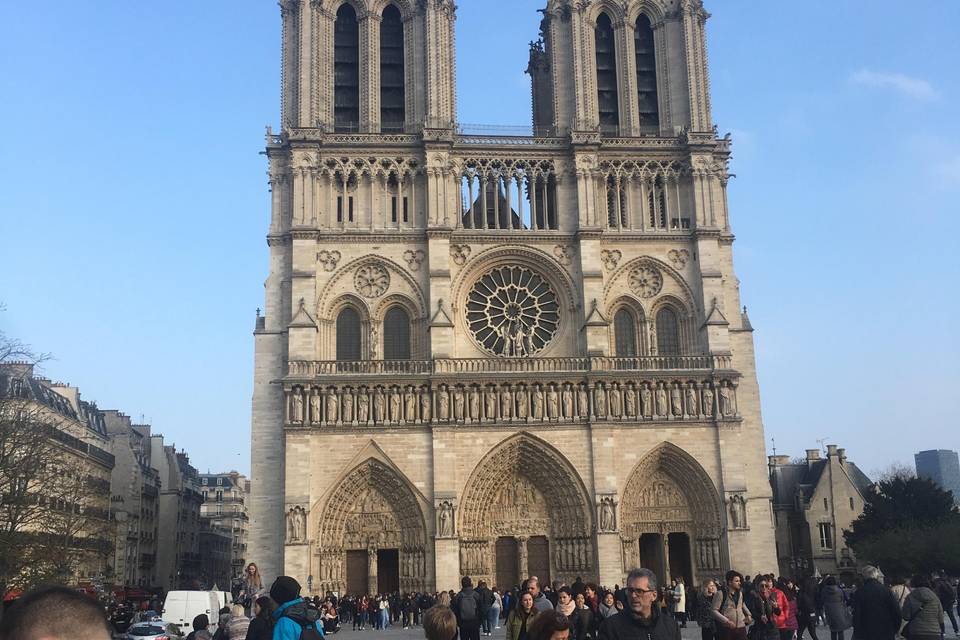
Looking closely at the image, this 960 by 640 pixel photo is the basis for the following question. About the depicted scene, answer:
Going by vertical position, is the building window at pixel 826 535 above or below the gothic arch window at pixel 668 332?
below

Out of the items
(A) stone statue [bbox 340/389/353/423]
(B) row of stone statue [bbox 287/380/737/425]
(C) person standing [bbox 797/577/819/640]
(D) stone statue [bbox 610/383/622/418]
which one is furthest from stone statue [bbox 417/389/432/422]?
(C) person standing [bbox 797/577/819/640]

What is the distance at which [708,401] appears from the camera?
119ft

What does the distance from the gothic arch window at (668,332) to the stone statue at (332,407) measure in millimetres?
11820

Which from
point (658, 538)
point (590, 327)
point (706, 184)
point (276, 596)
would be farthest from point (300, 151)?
point (276, 596)

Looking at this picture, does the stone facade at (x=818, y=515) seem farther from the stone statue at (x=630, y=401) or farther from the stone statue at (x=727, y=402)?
the stone statue at (x=630, y=401)

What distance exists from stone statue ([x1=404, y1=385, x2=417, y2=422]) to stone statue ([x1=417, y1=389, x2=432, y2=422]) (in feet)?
0.69

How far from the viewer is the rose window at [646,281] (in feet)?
125

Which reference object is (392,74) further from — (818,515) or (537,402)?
(818,515)

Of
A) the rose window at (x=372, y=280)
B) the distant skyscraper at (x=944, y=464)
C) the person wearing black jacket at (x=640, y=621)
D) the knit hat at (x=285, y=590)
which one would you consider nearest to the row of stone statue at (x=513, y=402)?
the rose window at (x=372, y=280)

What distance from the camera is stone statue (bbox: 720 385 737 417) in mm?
36125

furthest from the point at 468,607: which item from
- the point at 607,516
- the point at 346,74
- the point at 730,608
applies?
the point at 346,74

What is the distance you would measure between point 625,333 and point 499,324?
4.68 metres

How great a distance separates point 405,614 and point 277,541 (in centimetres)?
532

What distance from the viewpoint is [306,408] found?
34750 mm
